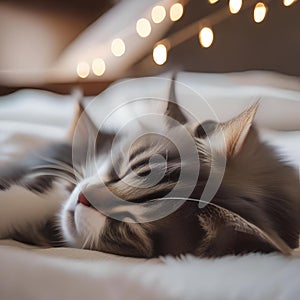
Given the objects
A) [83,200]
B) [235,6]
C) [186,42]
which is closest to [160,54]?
[186,42]

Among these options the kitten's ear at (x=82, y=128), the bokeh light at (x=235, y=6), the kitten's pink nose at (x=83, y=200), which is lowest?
the kitten's pink nose at (x=83, y=200)

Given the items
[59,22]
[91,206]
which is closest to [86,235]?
[91,206]

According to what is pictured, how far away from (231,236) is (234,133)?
180 millimetres

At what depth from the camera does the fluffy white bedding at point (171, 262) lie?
34.6 inches

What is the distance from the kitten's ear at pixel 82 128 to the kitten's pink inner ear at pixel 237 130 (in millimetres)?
241

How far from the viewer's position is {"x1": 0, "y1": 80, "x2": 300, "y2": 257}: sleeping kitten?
0.90m

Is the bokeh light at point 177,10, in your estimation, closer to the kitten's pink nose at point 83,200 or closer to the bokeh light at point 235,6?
the bokeh light at point 235,6

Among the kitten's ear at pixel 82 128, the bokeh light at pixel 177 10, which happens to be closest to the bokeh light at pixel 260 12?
the bokeh light at pixel 177 10

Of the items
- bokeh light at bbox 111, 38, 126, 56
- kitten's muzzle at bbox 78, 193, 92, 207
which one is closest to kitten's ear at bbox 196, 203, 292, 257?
kitten's muzzle at bbox 78, 193, 92, 207

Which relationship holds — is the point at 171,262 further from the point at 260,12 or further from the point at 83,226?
the point at 260,12

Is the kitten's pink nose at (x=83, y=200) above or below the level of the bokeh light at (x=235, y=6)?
below

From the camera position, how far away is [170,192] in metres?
0.94

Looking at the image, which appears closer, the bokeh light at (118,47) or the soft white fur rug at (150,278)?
the soft white fur rug at (150,278)

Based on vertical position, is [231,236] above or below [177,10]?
below
